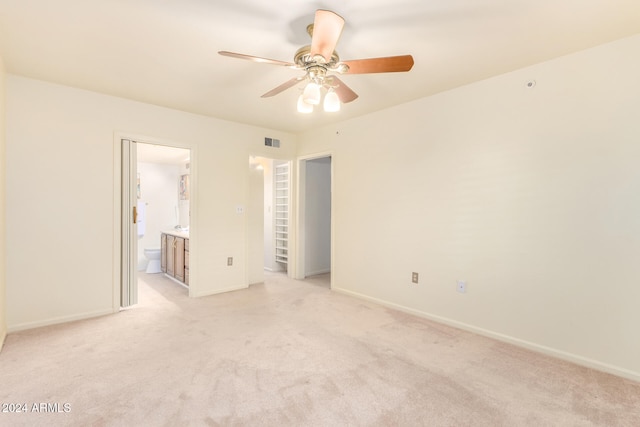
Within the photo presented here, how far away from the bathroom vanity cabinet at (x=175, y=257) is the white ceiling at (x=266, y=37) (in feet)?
7.53

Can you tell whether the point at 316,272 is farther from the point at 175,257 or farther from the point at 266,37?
the point at 266,37

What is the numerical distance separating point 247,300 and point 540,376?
10.0 feet

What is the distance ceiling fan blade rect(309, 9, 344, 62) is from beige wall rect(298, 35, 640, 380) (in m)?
1.95

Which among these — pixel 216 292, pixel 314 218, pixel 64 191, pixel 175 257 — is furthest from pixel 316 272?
pixel 64 191

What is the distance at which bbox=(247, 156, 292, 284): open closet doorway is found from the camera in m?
4.76

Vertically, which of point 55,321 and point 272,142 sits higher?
point 272,142

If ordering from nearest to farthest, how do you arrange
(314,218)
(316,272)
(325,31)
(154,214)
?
(325,31)
(314,218)
(316,272)
(154,214)

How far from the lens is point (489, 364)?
239cm

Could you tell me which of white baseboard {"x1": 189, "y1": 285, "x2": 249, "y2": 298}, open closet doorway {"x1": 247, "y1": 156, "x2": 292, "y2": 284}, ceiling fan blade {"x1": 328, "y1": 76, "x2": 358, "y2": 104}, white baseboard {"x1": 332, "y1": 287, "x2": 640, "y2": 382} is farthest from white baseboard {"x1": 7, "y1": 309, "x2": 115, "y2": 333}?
ceiling fan blade {"x1": 328, "y1": 76, "x2": 358, "y2": 104}

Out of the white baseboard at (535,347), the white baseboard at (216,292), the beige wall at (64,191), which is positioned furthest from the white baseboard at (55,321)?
the white baseboard at (535,347)

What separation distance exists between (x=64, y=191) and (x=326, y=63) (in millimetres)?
2969

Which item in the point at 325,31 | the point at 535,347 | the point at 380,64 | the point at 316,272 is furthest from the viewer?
the point at 316,272

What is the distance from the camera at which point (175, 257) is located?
4.88 meters

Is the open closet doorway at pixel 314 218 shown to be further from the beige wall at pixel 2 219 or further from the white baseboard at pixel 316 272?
the beige wall at pixel 2 219
